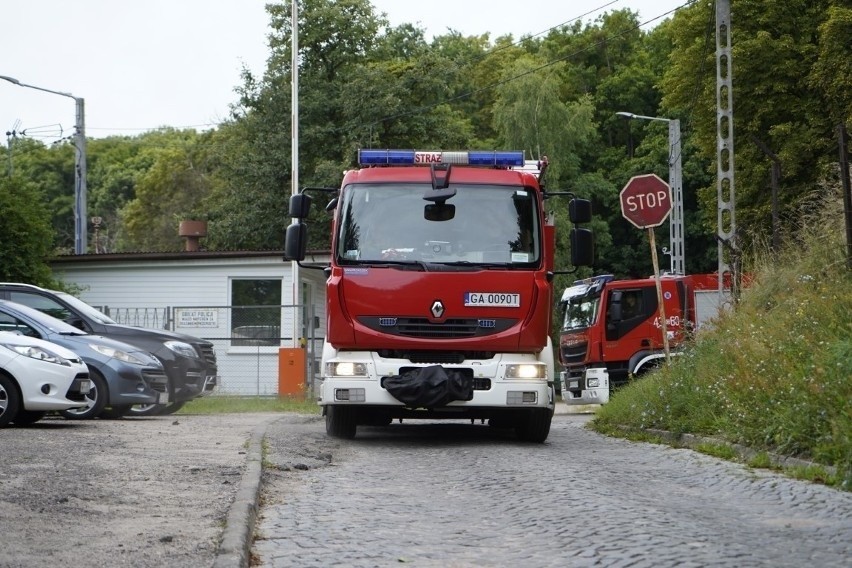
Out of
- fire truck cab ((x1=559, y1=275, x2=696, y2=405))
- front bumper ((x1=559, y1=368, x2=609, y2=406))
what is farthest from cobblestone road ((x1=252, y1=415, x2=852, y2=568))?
fire truck cab ((x1=559, y1=275, x2=696, y2=405))

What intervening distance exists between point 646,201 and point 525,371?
413 centimetres

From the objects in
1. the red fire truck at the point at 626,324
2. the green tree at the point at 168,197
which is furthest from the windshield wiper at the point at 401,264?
the green tree at the point at 168,197

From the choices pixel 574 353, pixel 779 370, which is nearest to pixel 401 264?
pixel 779 370

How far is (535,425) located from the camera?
46.6 ft

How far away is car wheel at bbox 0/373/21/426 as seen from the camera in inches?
588

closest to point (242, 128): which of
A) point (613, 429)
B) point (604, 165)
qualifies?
point (604, 165)

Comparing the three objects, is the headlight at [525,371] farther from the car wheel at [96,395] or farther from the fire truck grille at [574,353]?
the fire truck grille at [574,353]

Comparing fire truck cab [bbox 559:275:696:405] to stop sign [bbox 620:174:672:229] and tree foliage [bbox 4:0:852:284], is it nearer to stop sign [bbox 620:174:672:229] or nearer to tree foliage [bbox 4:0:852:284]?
tree foliage [bbox 4:0:852:284]

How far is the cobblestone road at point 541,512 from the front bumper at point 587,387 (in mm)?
13401

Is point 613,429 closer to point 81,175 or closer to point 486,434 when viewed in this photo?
point 486,434

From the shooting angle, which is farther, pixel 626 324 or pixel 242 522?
pixel 626 324

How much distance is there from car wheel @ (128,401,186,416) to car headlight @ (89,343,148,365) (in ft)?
3.61

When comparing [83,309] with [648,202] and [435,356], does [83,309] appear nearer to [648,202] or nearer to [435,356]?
[435,356]

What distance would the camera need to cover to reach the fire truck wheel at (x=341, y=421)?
46.3 feet
